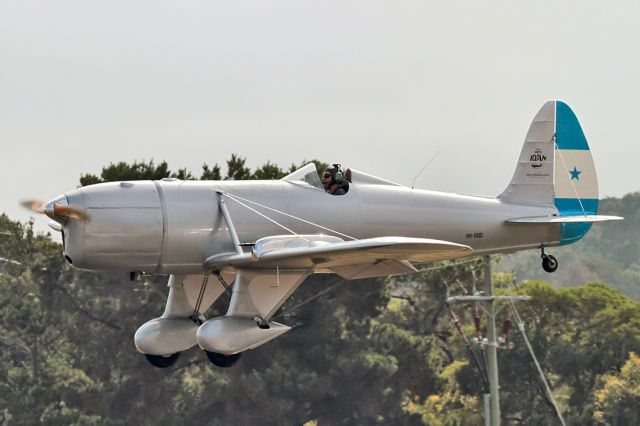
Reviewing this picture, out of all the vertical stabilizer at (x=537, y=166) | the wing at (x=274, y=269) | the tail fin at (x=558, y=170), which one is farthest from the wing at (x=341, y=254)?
the tail fin at (x=558, y=170)

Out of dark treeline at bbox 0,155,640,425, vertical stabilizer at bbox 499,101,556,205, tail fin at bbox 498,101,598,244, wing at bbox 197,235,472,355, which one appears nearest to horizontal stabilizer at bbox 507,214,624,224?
tail fin at bbox 498,101,598,244

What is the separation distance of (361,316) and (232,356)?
43266 mm

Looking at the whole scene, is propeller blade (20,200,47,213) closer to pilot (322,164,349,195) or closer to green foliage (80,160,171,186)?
pilot (322,164,349,195)

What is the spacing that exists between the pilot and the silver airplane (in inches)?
0.9

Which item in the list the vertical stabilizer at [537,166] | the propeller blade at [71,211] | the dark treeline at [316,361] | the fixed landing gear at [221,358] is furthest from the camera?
the dark treeline at [316,361]

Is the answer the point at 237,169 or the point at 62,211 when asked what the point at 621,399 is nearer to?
the point at 237,169

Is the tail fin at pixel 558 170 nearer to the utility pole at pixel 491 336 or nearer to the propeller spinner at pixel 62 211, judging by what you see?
the propeller spinner at pixel 62 211

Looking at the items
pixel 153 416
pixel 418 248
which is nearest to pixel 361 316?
pixel 153 416

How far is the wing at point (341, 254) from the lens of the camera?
875 inches

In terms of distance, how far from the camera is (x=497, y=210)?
27.0m

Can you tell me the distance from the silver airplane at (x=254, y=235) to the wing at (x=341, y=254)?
23mm

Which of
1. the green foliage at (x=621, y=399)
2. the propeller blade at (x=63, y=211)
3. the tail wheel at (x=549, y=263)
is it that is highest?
the propeller blade at (x=63, y=211)

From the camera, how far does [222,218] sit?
79.7 feet

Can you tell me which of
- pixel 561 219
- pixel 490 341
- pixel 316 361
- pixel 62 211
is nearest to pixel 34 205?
pixel 62 211
